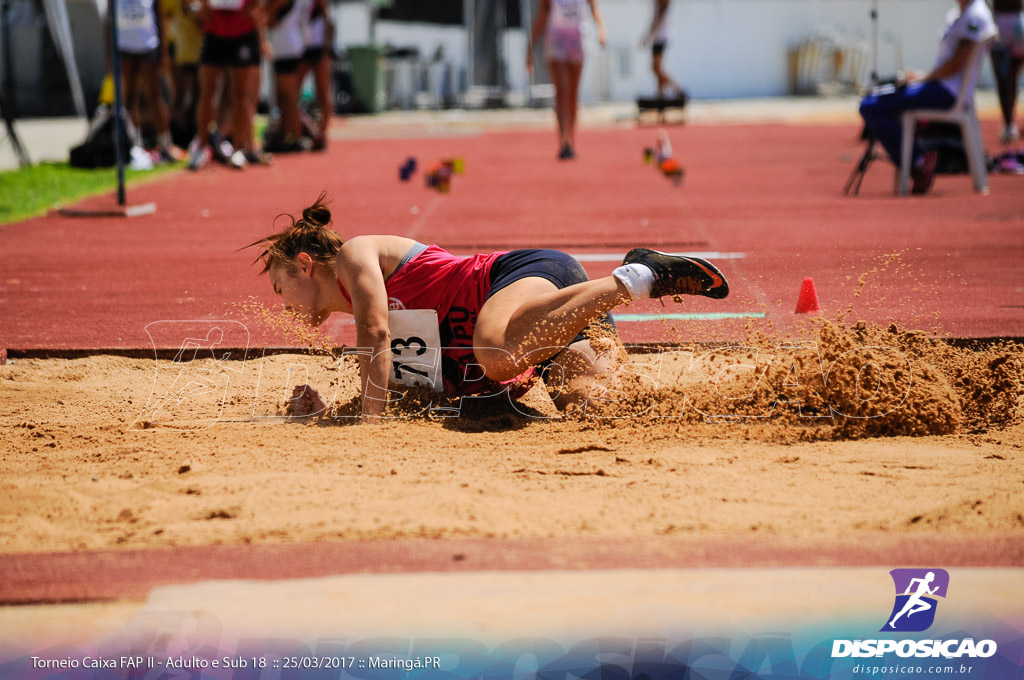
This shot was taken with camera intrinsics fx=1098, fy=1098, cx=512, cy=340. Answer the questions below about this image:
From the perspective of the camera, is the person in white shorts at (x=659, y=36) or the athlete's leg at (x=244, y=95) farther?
the person in white shorts at (x=659, y=36)

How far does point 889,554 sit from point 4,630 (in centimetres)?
208

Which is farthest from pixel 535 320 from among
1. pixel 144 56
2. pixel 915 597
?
pixel 144 56

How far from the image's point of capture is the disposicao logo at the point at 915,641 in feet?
7.60

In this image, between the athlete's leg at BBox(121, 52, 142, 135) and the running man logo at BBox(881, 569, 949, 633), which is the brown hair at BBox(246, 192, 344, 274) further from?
the athlete's leg at BBox(121, 52, 142, 135)

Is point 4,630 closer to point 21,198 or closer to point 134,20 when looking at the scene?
point 21,198

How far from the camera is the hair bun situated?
13.8ft

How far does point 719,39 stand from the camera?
2988cm

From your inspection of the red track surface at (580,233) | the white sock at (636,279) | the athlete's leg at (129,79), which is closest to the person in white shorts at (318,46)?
the red track surface at (580,233)

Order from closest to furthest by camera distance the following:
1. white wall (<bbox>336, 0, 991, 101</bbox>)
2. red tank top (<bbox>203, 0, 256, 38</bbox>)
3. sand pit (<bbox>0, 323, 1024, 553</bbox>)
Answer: sand pit (<bbox>0, 323, 1024, 553</bbox>)
red tank top (<bbox>203, 0, 256, 38</bbox>)
white wall (<bbox>336, 0, 991, 101</bbox>)

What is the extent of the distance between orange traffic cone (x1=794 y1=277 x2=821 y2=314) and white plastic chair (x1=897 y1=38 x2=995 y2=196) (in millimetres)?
5106

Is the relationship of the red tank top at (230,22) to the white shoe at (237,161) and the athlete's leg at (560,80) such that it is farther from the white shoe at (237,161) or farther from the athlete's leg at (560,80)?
the athlete's leg at (560,80)

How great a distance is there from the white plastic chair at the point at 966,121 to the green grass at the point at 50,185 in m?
7.78

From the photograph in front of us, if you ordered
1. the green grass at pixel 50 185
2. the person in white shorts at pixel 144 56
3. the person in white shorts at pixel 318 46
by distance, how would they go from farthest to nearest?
the person in white shorts at pixel 318 46
the person in white shorts at pixel 144 56
the green grass at pixel 50 185

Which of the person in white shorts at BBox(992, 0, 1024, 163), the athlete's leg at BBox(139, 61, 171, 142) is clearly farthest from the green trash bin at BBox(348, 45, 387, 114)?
the person in white shorts at BBox(992, 0, 1024, 163)
